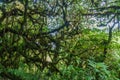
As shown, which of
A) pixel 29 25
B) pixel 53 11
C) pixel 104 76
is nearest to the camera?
pixel 104 76

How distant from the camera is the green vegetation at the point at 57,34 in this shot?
4680 mm

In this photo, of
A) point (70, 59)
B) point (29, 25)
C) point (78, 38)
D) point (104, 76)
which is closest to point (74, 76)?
point (104, 76)

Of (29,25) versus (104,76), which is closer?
(104,76)

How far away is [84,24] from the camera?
495 cm

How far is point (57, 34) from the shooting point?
4852 millimetres

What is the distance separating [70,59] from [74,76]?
73 cm

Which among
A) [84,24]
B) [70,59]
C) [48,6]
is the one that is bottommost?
[70,59]

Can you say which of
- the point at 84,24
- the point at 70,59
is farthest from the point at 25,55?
the point at 84,24

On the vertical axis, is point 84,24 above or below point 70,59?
above

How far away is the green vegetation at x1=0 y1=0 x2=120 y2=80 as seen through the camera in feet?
15.4

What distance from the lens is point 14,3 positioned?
186 inches

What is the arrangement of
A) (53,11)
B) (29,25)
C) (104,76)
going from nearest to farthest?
(104,76)
(53,11)
(29,25)

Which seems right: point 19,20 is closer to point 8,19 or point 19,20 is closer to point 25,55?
point 8,19

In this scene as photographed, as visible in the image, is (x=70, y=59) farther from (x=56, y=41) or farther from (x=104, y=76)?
(x=104, y=76)
